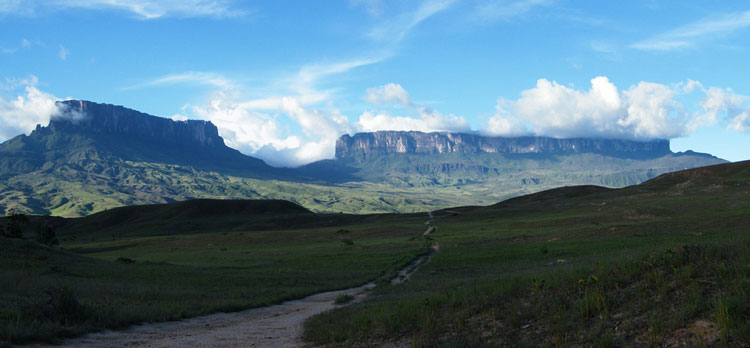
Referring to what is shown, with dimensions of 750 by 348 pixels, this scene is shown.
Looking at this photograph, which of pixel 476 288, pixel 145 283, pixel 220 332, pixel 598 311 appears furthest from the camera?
pixel 145 283

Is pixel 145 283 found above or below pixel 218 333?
below

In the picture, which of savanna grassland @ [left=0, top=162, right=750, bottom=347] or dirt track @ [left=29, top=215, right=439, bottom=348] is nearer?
savanna grassland @ [left=0, top=162, right=750, bottom=347]

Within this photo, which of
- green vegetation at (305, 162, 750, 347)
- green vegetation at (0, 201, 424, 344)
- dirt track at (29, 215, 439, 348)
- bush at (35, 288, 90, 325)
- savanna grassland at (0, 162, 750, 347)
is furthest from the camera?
green vegetation at (0, 201, 424, 344)

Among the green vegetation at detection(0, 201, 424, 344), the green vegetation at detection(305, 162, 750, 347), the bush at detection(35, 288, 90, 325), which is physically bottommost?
the green vegetation at detection(0, 201, 424, 344)

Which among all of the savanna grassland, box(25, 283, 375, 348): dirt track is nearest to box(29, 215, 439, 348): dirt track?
box(25, 283, 375, 348): dirt track

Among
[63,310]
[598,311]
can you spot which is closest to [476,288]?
[598,311]

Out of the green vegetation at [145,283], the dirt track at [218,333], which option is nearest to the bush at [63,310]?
the green vegetation at [145,283]

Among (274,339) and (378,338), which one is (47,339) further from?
(378,338)

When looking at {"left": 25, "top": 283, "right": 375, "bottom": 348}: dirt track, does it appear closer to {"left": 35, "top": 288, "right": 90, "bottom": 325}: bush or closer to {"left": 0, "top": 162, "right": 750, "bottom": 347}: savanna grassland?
{"left": 0, "top": 162, "right": 750, "bottom": 347}: savanna grassland

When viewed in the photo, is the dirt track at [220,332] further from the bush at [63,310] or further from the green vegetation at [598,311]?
the bush at [63,310]

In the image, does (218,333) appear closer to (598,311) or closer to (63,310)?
(63,310)

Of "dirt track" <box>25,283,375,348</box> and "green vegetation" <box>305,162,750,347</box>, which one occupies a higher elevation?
"green vegetation" <box>305,162,750,347</box>

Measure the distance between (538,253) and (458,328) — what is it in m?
38.7

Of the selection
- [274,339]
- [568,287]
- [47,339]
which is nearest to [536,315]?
[568,287]
